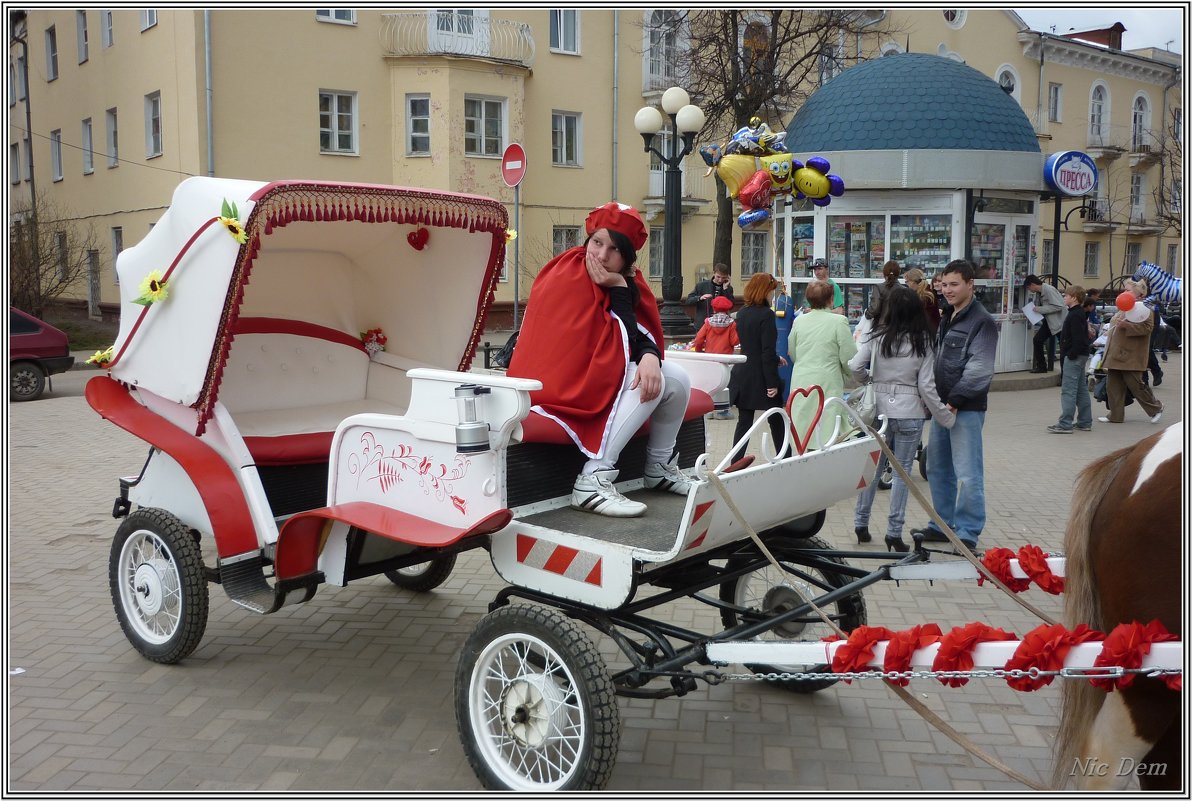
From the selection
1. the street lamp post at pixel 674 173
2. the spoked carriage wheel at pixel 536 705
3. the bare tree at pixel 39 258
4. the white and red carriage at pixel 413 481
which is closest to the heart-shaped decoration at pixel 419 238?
the white and red carriage at pixel 413 481

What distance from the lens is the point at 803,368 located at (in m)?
7.68

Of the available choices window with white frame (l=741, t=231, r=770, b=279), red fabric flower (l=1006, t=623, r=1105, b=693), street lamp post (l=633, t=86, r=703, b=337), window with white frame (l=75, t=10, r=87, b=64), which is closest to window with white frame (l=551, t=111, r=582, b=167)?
window with white frame (l=741, t=231, r=770, b=279)

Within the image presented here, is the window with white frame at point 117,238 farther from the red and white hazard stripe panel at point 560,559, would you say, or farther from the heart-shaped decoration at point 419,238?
the red and white hazard stripe panel at point 560,559

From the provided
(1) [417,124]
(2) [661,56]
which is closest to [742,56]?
(2) [661,56]

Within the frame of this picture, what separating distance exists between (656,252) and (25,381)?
18.7 metres

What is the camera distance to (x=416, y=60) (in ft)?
83.3

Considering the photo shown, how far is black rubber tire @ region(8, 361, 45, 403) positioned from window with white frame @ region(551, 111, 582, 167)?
15.3 m

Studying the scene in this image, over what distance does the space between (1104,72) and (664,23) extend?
2223 cm

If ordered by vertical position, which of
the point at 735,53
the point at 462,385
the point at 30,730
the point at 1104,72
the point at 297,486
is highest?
the point at 1104,72

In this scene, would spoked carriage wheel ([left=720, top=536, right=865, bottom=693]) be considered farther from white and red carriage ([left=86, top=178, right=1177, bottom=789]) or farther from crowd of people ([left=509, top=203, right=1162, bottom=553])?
crowd of people ([left=509, top=203, right=1162, bottom=553])

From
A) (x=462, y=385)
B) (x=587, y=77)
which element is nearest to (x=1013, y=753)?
(x=462, y=385)

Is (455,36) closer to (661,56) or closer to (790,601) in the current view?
(661,56)

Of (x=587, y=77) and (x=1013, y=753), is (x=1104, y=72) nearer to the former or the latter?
(x=587, y=77)

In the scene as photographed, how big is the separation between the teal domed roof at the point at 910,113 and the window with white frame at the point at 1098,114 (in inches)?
966
